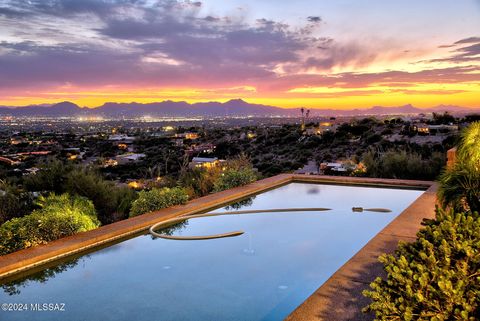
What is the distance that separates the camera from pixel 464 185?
476cm

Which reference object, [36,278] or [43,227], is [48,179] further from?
[36,278]

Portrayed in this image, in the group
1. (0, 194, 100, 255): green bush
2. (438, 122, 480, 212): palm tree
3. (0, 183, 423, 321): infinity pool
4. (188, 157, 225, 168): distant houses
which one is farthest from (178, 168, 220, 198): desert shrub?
(438, 122, 480, 212): palm tree

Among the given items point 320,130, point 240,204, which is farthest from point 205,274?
point 320,130

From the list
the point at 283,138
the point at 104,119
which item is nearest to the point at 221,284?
the point at 283,138

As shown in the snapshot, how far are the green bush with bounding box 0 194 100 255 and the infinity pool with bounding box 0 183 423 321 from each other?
57cm

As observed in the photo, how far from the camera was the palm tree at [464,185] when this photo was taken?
4637 millimetres

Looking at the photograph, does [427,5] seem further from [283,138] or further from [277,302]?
[283,138]

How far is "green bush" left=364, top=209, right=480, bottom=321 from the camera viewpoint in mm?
2436

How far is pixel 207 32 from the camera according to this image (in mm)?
17719

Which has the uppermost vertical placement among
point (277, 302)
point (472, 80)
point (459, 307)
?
point (472, 80)

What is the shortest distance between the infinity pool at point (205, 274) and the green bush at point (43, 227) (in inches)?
22.5

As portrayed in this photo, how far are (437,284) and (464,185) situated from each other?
2.65 m

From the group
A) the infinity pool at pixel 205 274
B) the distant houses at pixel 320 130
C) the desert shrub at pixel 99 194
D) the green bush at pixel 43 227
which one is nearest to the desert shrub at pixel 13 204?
the desert shrub at pixel 99 194

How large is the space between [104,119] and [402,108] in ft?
274
